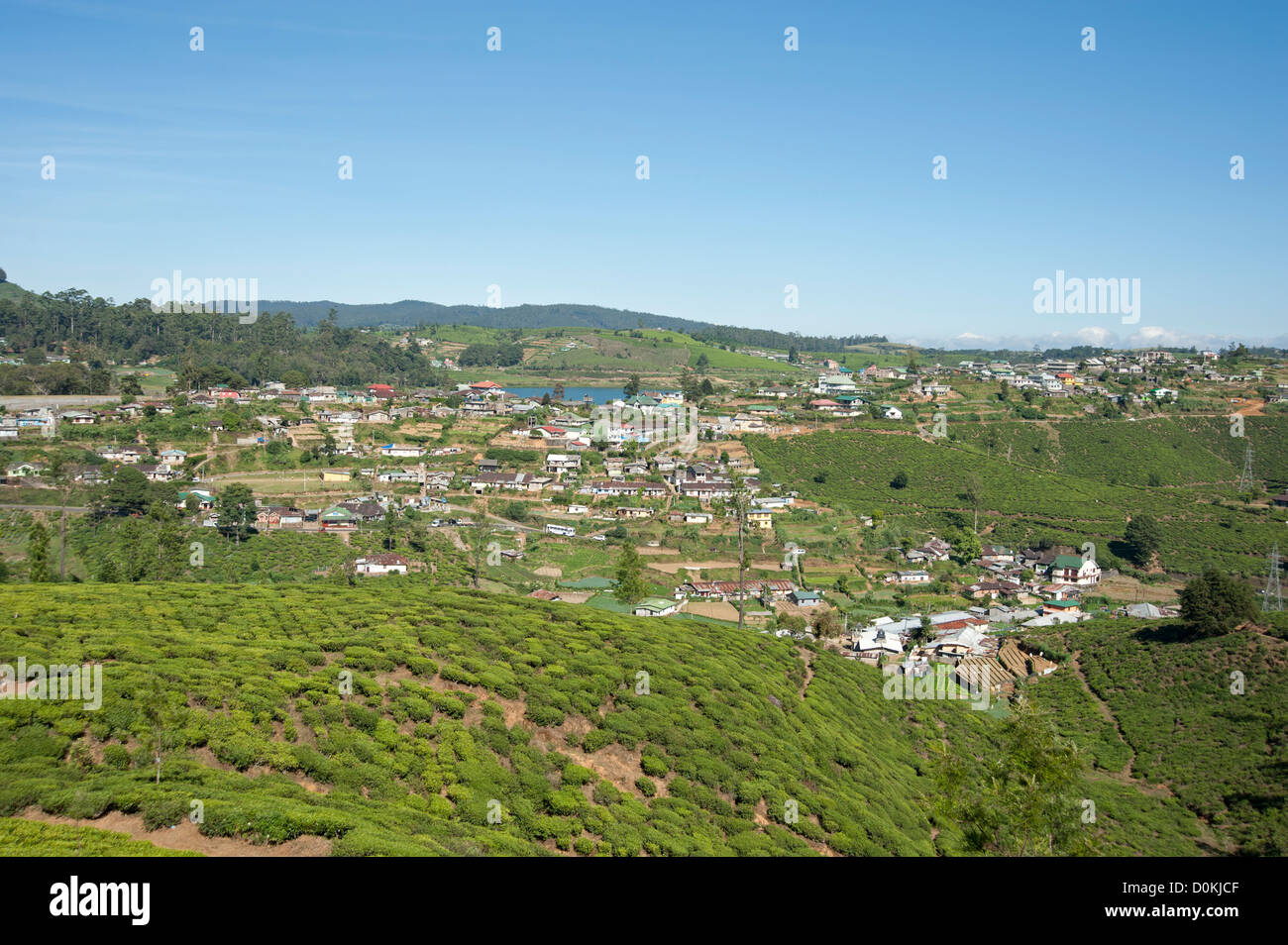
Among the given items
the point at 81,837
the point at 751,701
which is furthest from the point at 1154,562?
the point at 81,837

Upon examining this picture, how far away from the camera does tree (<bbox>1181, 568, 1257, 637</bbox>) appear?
25.0 m

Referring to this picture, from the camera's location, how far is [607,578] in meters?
36.2

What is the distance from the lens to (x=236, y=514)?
38.4m

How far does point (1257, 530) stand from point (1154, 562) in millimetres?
7222

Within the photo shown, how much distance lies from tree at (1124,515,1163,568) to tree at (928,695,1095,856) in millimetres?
37775

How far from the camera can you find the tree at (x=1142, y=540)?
1665 inches

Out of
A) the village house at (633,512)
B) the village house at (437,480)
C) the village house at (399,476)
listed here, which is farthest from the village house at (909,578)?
the village house at (399,476)

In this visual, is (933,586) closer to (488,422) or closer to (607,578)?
(607,578)

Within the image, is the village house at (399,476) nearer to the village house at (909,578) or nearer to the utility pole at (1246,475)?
the village house at (909,578)

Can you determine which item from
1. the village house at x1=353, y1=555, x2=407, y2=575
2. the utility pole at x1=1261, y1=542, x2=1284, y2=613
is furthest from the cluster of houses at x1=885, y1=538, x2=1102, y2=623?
the village house at x1=353, y1=555, x2=407, y2=575

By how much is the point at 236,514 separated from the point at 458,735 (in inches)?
1248

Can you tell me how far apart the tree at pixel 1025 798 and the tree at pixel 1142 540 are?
1487 inches

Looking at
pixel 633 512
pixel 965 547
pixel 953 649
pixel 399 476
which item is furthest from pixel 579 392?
pixel 953 649
